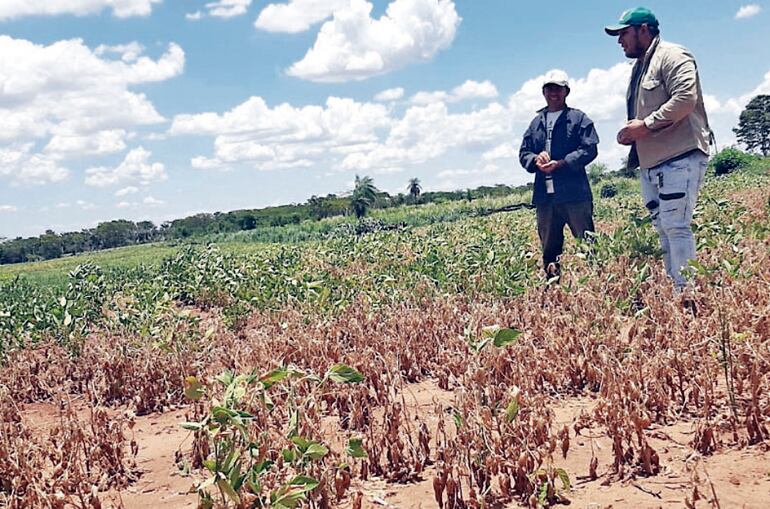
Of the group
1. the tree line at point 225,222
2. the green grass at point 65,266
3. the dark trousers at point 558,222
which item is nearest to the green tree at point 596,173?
the tree line at point 225,222

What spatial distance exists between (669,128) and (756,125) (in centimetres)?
7285

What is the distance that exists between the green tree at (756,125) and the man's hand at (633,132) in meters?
70.4

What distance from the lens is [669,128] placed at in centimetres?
440

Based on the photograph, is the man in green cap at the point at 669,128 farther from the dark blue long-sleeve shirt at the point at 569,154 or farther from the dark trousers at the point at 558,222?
the dark trousers at the point at 558,222

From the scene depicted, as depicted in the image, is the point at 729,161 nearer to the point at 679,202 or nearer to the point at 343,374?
the point at 679,202

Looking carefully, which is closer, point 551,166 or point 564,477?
point 564,477

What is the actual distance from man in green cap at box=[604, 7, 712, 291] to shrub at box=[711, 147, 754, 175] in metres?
38.0

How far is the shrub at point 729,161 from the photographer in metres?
38.2

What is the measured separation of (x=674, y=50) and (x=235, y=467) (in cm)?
396

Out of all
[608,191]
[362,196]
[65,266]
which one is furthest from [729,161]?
[65,266]

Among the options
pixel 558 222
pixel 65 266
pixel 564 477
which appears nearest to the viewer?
pixel 564 477

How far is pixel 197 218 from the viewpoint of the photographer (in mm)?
89250

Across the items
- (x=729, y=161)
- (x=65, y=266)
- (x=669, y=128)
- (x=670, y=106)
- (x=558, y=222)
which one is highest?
(x=729, y=161)

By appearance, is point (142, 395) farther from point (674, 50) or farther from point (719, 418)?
point (674, 50)
